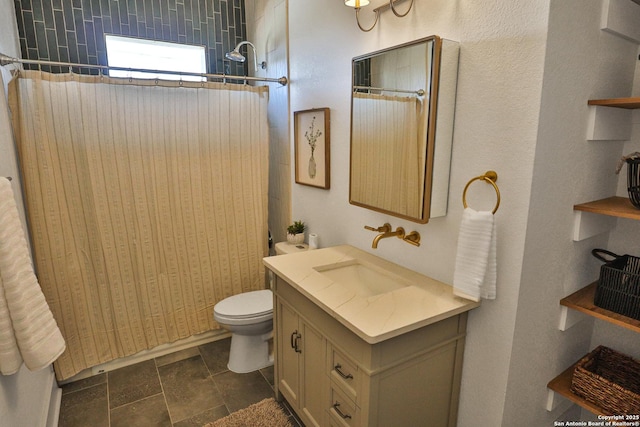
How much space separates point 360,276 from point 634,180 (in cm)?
116

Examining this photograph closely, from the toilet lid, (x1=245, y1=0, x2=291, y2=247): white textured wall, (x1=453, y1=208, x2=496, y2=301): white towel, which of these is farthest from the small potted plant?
(x1=453, y1=208, x2=496, y2=301): white towel

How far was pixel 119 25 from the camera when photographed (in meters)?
2.71

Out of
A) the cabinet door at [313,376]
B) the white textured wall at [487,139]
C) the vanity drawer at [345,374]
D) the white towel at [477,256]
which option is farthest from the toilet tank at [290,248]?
the white towel at [477,256]

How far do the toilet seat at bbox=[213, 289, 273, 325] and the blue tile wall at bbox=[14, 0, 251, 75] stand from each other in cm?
193

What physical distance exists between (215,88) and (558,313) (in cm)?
230

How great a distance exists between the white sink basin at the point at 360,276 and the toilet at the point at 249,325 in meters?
0.66

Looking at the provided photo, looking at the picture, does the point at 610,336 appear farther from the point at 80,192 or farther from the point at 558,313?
the point at 80,192

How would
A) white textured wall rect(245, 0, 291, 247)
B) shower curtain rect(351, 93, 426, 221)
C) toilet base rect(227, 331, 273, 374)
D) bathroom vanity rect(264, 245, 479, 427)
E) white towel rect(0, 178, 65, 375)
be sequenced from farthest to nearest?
white textured wall rect(245, 0, 291, 247) → toilet base rect(227, 331, 273, 374) → shower curtain rect(351, 93, 426, 221) → bathroom vanity rect(264, 245, 479, 427) → white towel rect(0, 178, 65, 375)

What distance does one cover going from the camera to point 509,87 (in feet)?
4.13

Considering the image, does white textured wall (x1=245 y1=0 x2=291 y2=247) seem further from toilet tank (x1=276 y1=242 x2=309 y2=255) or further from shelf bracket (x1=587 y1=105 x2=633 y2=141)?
shelf bracket (x1=587 y1=105 x2=633 y2=141)

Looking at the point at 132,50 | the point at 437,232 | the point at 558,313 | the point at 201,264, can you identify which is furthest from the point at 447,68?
the point at 132,50

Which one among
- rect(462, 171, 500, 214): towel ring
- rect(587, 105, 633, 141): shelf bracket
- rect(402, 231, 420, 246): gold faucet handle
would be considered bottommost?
rect(402, 231, 420, 246): gold faucet handle

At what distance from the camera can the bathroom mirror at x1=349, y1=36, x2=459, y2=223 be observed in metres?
1.42

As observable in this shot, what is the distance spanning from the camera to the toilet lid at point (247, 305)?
7.52 feet
